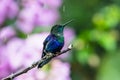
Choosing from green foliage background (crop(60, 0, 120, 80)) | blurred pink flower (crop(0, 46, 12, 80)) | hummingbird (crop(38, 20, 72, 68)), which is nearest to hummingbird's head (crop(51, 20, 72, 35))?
hummingbird (crop(38, 20, 72, 68))

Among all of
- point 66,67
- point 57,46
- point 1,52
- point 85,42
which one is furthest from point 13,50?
point 85,42

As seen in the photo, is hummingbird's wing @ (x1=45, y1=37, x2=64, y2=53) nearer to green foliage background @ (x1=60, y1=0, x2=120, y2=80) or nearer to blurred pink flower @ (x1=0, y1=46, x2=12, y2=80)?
blurred pink flower @ (x1=0, y1=46, x2=12, y2=80)

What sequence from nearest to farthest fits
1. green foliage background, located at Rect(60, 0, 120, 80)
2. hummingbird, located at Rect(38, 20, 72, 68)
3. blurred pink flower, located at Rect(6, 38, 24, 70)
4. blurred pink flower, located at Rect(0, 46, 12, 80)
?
hummingbird, located at Rect(38, 20, 72, 68) → blurred pink flower, located at Rect(0, 46, 12, 80) → blurred pink flower, located at Rect(6, 38, 24, 70) → green foliage background, located at Rect(60, 0, 120, 80)

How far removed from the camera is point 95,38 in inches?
Answer: 157

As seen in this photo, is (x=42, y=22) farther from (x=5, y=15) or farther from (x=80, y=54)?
(x=80, y=54)

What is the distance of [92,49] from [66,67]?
2.59 metres

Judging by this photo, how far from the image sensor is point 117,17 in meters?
4.17

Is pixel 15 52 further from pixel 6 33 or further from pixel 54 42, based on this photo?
pixel 54 42

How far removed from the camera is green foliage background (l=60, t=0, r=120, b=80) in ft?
12.7

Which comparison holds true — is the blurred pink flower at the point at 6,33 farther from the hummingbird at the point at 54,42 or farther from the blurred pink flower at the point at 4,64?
the hummingbird at the point at 54,42

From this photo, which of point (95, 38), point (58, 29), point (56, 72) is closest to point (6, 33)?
point (56, 72)

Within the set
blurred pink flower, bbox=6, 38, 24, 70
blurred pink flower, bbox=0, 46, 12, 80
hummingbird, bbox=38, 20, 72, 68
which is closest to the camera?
hummingbird, bbox=38, 20, 72, 68

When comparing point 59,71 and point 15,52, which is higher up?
point 15,52

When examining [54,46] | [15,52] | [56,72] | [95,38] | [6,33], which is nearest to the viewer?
[54,46]
